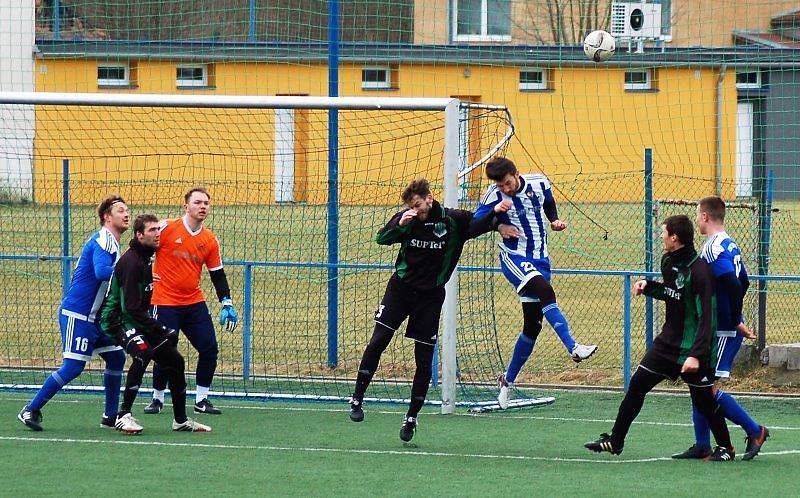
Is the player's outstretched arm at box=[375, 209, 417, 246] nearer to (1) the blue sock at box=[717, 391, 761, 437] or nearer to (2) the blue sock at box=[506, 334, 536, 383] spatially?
(2) the blue sock at box=[506, 334, 536, 383]

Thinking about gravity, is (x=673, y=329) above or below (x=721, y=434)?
above

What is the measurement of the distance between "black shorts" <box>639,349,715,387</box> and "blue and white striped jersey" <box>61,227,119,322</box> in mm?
3866

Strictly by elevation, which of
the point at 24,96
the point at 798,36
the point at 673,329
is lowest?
the point at 673,329

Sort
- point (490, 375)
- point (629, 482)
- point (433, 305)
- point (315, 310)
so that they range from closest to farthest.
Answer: point (629, 482) → point (433, 305) → point (490, 375) → point (315, 310)

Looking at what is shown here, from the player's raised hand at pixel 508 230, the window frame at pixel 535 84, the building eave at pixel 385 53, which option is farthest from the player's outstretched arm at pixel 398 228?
the window frame at pixel 535 84

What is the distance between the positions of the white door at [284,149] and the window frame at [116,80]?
1.86 m

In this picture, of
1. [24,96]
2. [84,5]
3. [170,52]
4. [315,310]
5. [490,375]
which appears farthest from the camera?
[84,5]

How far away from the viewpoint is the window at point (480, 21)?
1772 cm

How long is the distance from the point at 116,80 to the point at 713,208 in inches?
385

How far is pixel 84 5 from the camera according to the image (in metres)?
19.8

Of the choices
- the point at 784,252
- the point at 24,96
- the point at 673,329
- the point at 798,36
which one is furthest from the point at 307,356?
the point at 784,252

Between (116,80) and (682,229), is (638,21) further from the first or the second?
(682,229)

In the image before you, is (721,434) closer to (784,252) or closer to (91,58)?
(91,58)

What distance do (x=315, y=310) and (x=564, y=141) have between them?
6.82 m
